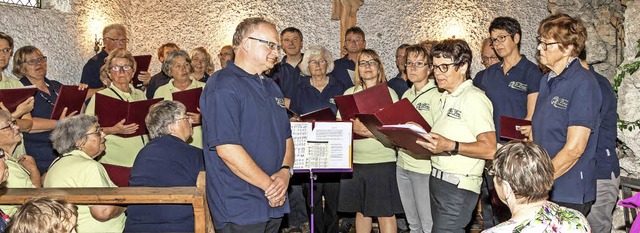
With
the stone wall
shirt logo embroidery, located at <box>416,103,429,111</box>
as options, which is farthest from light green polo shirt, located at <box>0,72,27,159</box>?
shirt logo embroidery, located at <box>416,103,429,111</box>

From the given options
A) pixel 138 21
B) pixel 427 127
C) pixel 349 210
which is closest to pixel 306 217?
pixel 349 210

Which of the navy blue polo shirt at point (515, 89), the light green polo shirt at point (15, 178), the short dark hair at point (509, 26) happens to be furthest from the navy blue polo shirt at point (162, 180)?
the short dark hair at point (509, 26)

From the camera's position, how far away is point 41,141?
5660 millimetres

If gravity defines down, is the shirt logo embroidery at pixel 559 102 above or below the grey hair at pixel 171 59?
below

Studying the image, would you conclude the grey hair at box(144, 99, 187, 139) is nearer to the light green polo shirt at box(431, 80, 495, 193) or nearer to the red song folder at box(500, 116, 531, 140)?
the light green polo shirt at box(431, 80, 495, 193)

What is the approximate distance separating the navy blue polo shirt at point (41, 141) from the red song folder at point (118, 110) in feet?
1.73

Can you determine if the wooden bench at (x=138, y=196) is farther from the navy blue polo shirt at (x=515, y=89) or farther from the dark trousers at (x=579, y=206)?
the navy blue polo shirt at (x=515, y=89)

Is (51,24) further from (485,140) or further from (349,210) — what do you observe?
(485,140)

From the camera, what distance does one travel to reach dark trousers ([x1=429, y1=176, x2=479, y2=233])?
12.9ft

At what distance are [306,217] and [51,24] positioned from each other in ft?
10.6

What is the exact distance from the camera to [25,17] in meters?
7.00

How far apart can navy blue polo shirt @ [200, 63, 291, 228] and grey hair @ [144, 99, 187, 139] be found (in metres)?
0.84

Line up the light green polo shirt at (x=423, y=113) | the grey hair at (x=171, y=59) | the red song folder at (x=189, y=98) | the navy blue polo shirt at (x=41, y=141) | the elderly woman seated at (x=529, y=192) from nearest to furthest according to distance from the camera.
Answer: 1. the elderly woman seated at (x=529, y=192)
2. the light green polo shirt at (x=423, y=113)
3. the navy blue polo shirt at (x=41, y=141)
4. the red song folder at (x=189, y=98)
5. the grey hair at (x=171, y=59)

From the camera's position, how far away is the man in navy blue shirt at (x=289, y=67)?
634 centimetres
